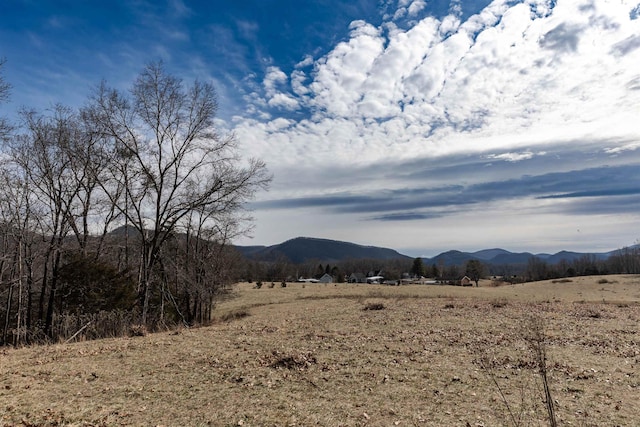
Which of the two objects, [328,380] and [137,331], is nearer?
[328,380]

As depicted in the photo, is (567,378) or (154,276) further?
(154,276)

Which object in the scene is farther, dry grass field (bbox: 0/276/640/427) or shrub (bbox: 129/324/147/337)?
shrub (bbox: 129/324/147/337)

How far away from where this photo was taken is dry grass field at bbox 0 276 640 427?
19.5ft

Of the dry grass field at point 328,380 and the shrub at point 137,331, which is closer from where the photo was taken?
the dry grass field at point 328,380

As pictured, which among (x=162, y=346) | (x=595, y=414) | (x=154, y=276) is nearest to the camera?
(x=595, y=414)

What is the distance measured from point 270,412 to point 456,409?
300cm

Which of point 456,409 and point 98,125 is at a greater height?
point 98,125

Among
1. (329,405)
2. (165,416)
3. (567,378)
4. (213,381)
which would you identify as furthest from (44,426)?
(567,378)

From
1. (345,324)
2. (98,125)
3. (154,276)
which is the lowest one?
(345,324)

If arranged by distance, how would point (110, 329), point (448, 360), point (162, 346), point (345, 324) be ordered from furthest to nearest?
point (345, 324), point (110, 329), point (162, 346), point (448, 360)

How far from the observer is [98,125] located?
15859 mm

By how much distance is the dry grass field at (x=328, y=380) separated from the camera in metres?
5.93

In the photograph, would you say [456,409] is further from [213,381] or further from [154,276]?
[154,276]

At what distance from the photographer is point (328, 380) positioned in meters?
7.91
